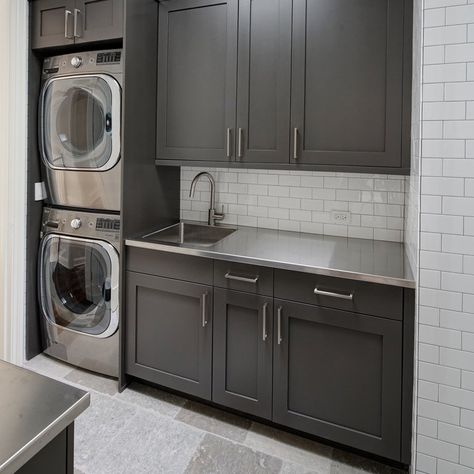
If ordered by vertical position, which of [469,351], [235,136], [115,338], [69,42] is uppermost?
[69,42]

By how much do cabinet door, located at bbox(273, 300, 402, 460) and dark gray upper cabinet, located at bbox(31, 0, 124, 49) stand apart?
1.81 m

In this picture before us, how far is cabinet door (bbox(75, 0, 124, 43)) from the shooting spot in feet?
7.05

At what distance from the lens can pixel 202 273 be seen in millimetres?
2016

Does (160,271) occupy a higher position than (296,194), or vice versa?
(296,194)

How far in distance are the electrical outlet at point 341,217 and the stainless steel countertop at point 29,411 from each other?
6.07ft

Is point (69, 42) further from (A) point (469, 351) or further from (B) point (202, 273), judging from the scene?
(A) point (469, 351)

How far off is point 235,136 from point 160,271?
33.9 inches

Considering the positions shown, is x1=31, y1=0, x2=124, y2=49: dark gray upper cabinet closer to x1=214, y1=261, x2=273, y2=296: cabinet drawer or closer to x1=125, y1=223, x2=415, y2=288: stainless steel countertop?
x1=125, y1=223, x2=415, y2=288: stainless steel countertop

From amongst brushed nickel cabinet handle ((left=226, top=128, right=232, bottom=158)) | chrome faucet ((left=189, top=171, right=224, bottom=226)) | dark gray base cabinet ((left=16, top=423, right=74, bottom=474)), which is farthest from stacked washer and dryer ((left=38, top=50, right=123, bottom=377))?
dark gray base cabinet ((left=16, top=423, right=74, bottom=474))

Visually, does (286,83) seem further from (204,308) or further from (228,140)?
(204,308)

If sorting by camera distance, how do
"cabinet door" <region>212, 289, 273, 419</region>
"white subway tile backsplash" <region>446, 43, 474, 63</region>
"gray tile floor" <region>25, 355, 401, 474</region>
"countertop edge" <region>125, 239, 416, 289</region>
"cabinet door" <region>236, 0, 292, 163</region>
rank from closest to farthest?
"white subway tile backsplash" <region>446, 43, 474, 63</region> → "countertop edge" <region>125, 239, 416, 289</region> → "gray tile floor" <region>25, 355, 401, 474</region> → "cabinet door" <region>212, 289, 273, 419</region> → "cabinet door" <region>236, 0, 292, 163</region>

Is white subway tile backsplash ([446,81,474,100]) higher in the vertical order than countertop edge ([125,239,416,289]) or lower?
higher

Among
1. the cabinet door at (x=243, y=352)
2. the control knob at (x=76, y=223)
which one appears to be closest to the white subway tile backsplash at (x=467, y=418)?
the cabinet door at (x=243, y=352)

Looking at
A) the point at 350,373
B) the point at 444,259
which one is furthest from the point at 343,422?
the point at 444,259
